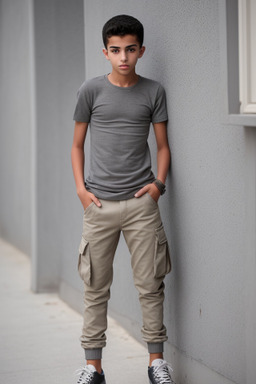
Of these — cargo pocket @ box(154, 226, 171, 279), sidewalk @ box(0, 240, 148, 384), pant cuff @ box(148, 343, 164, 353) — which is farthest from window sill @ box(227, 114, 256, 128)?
sidewalk @ box(0, 240, 148, 384)

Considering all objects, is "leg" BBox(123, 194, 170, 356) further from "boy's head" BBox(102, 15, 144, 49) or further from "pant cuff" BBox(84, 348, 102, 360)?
"boy's head" BBox(102, 15, 144, 49)

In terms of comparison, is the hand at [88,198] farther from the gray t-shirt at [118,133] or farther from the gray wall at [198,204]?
the gray wall at [198,204]

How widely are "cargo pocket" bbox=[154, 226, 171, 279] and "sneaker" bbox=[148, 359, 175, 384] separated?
45 centimetres

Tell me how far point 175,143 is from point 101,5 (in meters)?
1.46

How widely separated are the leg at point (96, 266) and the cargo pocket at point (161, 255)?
0.74 ft

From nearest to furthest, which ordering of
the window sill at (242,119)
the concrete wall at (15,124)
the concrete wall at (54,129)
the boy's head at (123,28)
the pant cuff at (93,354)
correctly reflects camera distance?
the window sill at (242,119)
the boy's head at (123,28)
the pant cuff at (93,354)
the concrete wall at (54,129)
the concrete wall at (15,124)

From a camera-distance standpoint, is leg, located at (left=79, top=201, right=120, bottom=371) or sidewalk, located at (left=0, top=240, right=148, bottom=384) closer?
leg, located at (left=79, top=201, right=120, bottom=371)

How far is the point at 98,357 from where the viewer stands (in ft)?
12.6

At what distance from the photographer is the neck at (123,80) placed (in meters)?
3.77

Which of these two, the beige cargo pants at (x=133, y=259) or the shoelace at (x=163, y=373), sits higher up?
the beige cargo pants at (x=133, y=259)

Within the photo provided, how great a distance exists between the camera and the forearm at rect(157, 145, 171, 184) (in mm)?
3822

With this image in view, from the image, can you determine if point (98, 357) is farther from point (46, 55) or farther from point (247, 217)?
point (46, 55)

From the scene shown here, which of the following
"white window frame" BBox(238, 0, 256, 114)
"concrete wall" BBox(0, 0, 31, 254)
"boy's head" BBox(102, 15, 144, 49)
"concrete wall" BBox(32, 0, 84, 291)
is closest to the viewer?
"white window frame" BBox(238, 0, 256, 114)

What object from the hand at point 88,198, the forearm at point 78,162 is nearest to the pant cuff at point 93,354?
the hand at point 88,198
